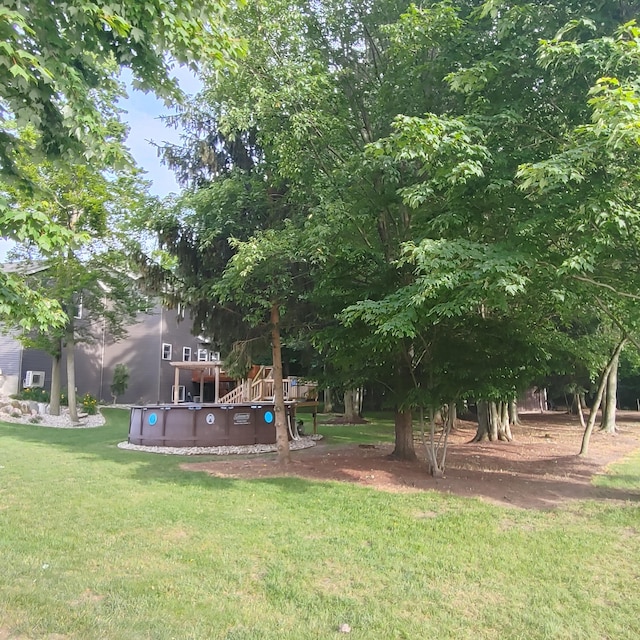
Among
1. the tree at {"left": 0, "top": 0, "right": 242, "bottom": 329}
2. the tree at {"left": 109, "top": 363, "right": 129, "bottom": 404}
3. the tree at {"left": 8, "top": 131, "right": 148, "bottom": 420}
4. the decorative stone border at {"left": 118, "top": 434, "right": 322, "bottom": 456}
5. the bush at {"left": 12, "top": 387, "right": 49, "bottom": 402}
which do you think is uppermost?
the tree at {"left": 8, "top": 131, "right": 148, "bottom": 420}

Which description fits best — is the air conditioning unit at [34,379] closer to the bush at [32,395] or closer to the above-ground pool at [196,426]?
the bush at [32,395]

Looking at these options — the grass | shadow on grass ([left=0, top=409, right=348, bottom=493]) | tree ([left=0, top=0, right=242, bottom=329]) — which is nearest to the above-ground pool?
shadow on grass ([left=0, top=409, right=348, bottom=493])

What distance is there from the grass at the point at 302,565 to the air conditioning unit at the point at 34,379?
21155 mm

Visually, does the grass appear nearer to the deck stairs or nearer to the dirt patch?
the dirt patch

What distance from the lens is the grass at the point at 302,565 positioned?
3.78 m

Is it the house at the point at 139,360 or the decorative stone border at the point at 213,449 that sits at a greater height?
the house at the point at 139,360

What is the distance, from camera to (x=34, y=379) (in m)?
27.5

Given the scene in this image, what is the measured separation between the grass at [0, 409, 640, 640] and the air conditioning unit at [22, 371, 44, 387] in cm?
2116

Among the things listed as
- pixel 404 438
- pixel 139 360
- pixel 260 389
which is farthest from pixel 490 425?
pixel 139 360

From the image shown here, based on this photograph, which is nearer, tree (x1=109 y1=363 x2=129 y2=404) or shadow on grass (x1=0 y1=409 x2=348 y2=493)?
shadow on grass (x1=0 y1=409 x2=348 y2=493)

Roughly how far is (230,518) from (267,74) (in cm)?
716

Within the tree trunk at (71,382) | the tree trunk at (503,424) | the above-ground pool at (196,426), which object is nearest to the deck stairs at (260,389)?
the tree trunk at (71,382)

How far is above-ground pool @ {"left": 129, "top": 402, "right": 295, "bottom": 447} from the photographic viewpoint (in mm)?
14414

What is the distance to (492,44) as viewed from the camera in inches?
310
